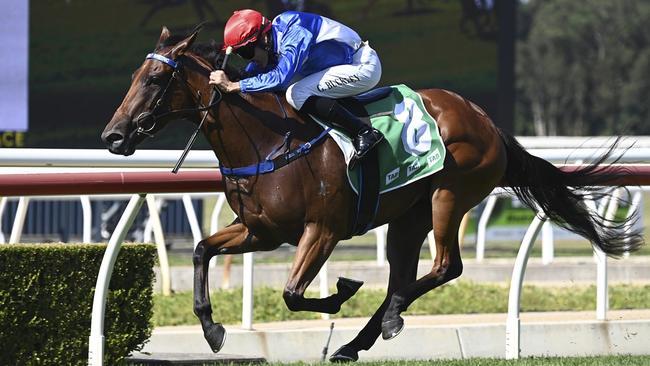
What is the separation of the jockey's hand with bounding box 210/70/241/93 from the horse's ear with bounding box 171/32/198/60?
14 cm

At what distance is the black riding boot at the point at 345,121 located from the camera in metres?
5.01

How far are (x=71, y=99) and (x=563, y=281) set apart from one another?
4207 millimetres

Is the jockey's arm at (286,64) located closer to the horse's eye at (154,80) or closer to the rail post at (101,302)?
the horse's eye at (154,80)

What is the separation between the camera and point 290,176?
16.2 feet

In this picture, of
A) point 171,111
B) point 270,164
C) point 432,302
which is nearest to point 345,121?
point 270,164

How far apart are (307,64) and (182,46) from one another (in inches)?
19.5

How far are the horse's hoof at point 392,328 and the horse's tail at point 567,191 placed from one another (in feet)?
2.87

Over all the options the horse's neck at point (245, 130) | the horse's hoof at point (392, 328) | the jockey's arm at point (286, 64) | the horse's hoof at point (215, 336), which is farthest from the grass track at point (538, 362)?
the jockey's arm at point (286, 64)

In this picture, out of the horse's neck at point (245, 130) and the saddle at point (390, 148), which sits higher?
the horse's neck at point (245, 130)

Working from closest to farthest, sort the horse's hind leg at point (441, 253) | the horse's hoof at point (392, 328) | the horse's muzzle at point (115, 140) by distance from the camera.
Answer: the horse's muzzle at point (115, 140)
the horse's hoof at point (392, 328)
the horse's hind leg at point (441, 253)

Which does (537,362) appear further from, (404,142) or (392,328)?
(404,142)

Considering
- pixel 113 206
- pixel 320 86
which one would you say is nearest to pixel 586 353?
pixel 320 86

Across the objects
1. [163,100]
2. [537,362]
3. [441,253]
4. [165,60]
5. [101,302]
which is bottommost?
[537,362]

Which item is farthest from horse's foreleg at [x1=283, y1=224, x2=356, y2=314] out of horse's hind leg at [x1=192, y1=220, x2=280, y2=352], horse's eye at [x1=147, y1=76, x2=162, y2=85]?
horse's eye at [x1=147, y1=76, x2=162, y2=85]
